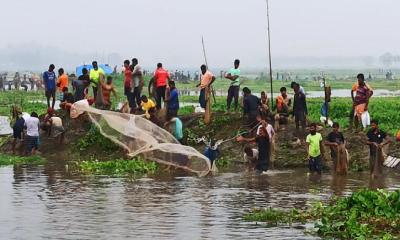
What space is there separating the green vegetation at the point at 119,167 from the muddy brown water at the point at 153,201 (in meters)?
0.80

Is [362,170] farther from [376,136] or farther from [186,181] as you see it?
[186,181]

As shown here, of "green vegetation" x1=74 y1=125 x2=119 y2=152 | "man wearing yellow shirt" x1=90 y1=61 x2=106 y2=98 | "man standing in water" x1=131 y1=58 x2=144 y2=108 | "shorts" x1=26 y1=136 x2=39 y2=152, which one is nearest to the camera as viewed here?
"shorts" x1=26 y1=136 x2=39 y2=152

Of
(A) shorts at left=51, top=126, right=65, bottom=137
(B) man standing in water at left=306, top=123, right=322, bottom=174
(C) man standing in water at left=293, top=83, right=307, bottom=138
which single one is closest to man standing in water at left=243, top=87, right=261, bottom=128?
(C) man standing in water at left=293, top=83, right=307, bottom=138

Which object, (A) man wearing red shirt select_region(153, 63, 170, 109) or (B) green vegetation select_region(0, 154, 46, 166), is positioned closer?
(B) green vegetation select_region(0, 154, 46, 166)

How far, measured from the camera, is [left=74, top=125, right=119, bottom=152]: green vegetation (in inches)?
964

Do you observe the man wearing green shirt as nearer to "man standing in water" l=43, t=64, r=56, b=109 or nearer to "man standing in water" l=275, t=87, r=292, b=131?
"man standing in water" l=275, t=87, r=292, b=131

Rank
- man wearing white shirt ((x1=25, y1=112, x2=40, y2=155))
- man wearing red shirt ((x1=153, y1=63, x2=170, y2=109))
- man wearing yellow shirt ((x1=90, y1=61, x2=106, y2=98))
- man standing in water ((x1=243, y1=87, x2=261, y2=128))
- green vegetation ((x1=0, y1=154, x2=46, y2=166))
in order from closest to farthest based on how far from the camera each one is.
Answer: man standing in water ((x1=243, y1=87, x2=261, y2=128)), green vegetation ((x1=0, y1=154, x2=46, y2=166)), man wearing white shirt ((x1=25, y1=112, x2=40, y2=155)), man wearing red shirt ((x1=153, y1=63, x2=170, y2=109)), man wearing yellow shirt ((x1=90, y1=61, x2=106, y2=98))

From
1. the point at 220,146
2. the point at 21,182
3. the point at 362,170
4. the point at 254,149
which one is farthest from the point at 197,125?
the point at 21,182

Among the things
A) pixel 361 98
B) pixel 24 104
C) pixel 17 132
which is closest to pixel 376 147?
pixel 361 98

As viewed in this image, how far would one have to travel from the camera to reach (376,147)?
20.5 metres

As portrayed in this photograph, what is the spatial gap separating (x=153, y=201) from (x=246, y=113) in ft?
24.5

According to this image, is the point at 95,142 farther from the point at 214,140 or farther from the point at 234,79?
the point at 234,79

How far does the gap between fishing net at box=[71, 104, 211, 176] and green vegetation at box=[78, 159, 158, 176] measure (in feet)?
0.83

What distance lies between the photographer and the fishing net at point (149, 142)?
814 inches
